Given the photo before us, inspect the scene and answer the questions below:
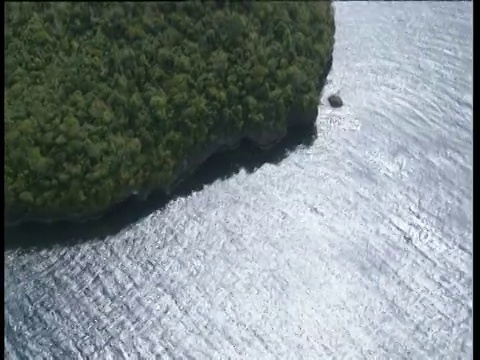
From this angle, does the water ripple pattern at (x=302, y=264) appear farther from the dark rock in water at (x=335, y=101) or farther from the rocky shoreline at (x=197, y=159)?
the rocky shoreline at (x=197, y=159)

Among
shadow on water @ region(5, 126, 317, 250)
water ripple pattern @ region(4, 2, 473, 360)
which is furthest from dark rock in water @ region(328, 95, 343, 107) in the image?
shadow on water @ region(5, 126, 317, 250)

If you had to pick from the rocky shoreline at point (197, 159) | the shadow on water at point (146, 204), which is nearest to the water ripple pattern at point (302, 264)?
the shadow on water at point (146, 204)

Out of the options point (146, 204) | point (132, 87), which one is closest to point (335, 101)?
point (132, 87)

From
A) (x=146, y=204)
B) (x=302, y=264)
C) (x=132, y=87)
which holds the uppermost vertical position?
(x=132, y=87)

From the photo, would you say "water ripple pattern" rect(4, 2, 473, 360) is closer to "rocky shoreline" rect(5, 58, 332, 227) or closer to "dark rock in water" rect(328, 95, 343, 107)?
"dark rock in water" rect(328, 95, 343, 107)

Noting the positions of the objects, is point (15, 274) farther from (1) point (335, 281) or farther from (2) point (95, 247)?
(1) point (335, 281)

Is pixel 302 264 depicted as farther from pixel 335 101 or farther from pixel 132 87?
pixel 132 87

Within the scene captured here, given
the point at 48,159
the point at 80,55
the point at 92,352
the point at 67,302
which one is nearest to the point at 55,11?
the point at 80,55
